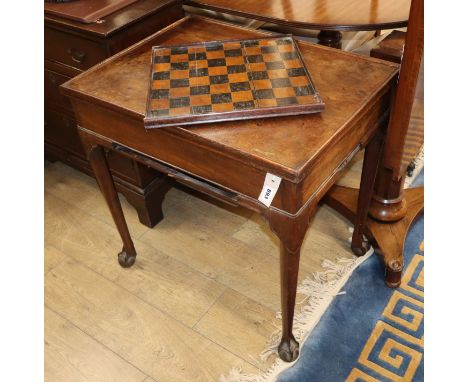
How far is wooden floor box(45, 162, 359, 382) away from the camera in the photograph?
4.87 ft

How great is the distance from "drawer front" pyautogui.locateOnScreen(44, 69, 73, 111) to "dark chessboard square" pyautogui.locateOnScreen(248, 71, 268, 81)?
882mm

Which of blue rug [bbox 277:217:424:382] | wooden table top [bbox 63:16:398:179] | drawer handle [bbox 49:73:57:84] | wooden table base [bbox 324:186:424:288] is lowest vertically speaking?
blue rug [bbox 277:217:424:382]

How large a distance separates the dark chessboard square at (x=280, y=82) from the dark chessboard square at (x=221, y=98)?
114 millimetres

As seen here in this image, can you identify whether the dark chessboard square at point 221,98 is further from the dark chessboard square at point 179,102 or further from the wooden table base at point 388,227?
the wooden table base at point 388,227

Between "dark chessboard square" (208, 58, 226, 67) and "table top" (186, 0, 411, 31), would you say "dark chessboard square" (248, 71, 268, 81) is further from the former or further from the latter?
"table top" (186, 0, 411, 31)

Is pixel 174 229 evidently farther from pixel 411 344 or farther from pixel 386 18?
pixel 386 18

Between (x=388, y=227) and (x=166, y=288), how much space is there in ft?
2.68

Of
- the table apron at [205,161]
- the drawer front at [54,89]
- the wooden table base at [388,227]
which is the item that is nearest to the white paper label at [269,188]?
the table apron at [205,161]

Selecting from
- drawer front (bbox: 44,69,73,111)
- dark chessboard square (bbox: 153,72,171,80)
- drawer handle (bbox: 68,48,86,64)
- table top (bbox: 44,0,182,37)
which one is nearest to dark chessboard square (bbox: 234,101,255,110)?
dark chessboard square (bbox: 153,72,171,80)

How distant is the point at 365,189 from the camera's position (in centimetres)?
149

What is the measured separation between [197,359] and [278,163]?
31.4 inches

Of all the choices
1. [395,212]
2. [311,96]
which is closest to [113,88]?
[311,96]

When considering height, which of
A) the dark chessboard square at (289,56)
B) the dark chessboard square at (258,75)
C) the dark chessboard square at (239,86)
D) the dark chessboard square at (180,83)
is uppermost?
the dark chessboard square at (289,56)

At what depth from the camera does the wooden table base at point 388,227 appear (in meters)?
1.60
